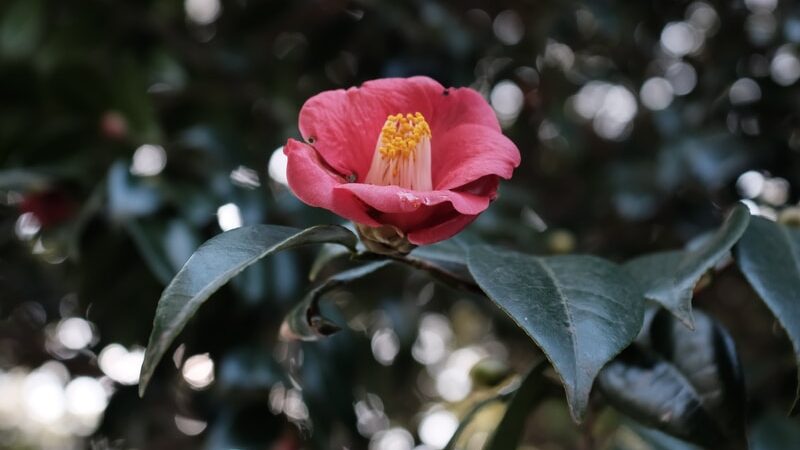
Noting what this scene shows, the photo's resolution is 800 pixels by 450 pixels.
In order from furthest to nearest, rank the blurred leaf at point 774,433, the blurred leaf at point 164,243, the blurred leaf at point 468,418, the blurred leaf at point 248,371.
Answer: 1. the blurred leaf at point 248,371
2. the blurred leaf at point 164,243
3. the blurred leaf at point 774,433
4. the blurred leaf at point 468,418

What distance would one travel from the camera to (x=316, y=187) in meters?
0.53

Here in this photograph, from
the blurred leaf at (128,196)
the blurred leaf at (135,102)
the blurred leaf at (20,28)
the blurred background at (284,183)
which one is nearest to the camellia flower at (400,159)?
the blurred background at (284,183)

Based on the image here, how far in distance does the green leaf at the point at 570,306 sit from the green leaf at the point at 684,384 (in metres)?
0.10

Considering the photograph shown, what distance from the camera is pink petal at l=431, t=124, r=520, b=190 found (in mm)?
554

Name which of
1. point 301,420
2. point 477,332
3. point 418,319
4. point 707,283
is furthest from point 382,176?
point 477,332

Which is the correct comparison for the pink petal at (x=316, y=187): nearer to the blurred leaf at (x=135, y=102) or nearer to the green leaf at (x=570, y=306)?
the green leaf at (x=570, y=306)

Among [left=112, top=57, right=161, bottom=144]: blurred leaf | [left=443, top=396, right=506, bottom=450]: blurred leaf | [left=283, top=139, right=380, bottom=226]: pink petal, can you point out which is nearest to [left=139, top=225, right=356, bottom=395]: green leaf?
[left=283, top=139, right=380, bottom=226]: pink petal

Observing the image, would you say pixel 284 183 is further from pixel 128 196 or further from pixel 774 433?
pixel 774 433

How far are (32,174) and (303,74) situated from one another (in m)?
0.54

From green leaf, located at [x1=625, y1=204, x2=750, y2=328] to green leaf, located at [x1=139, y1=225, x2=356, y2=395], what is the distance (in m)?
0.24

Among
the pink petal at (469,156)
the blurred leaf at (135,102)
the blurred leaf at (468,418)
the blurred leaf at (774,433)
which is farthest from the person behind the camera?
the blurred leaf at (135,102)

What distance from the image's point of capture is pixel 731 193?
1.23 meters

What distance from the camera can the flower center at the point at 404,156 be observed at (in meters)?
0.59

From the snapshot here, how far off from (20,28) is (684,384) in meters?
1.28
